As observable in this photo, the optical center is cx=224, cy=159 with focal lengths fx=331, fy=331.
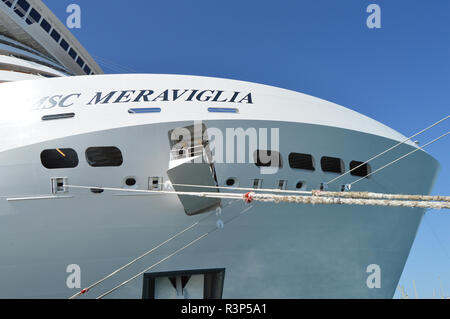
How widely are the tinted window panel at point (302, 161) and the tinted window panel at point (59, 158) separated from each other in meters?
4.50

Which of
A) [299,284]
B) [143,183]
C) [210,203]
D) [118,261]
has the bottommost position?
[299,284]

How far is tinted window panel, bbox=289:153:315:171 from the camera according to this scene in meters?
7.22

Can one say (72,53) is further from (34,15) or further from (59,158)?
(59,158)

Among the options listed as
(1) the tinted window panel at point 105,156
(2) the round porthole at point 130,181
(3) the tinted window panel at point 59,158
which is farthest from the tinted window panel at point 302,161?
(3) the tinted window panel at point 59,158

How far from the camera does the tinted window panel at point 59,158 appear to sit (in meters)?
6.61

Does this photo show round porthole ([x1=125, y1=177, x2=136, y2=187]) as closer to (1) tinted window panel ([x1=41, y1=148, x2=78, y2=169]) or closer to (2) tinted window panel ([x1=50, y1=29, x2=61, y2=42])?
(1) tinted window panel ([x1=41, y1=148, x2=78, y2=169])

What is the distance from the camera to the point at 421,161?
8.60 m

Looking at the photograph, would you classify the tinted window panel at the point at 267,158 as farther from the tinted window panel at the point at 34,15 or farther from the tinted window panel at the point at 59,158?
the tinted window panel at the point at 34,15

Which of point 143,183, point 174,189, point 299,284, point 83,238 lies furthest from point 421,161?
point 83,238

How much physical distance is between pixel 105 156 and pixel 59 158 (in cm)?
94

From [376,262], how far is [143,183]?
597 cm

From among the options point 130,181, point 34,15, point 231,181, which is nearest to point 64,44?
point 34,15

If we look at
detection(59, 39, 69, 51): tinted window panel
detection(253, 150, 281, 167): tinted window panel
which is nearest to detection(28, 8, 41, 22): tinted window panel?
detection(59, 39, 69, 51): tinted window panel

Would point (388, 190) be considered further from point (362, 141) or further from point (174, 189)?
point (174, 189)
